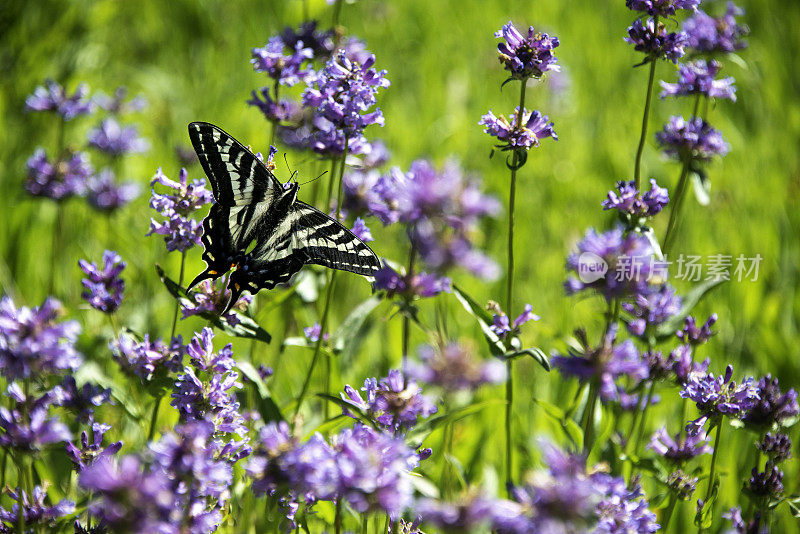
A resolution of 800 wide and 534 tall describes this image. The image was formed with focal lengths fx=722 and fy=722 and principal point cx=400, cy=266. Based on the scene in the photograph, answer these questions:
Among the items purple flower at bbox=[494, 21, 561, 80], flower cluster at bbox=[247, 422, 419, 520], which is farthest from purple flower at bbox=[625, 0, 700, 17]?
flower cluster at bbox=[247, 422, 419, 520]

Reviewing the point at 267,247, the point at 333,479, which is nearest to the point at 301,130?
the point at 267,247

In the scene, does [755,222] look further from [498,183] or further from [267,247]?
[267,247]

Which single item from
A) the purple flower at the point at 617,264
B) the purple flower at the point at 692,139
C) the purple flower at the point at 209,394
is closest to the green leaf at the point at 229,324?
the purple flower at the point at 209,394

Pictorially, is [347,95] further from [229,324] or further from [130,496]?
[130,496]

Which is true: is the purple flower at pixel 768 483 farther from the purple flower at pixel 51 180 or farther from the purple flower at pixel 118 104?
the purple flower at pixel 118 104

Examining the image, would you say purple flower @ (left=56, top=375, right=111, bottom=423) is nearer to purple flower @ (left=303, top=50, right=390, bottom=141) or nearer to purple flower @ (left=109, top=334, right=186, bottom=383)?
purple flower @ (left=109, top=334, right=186, bottom=383)

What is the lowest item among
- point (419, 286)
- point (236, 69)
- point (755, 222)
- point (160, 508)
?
point (160, 508)
